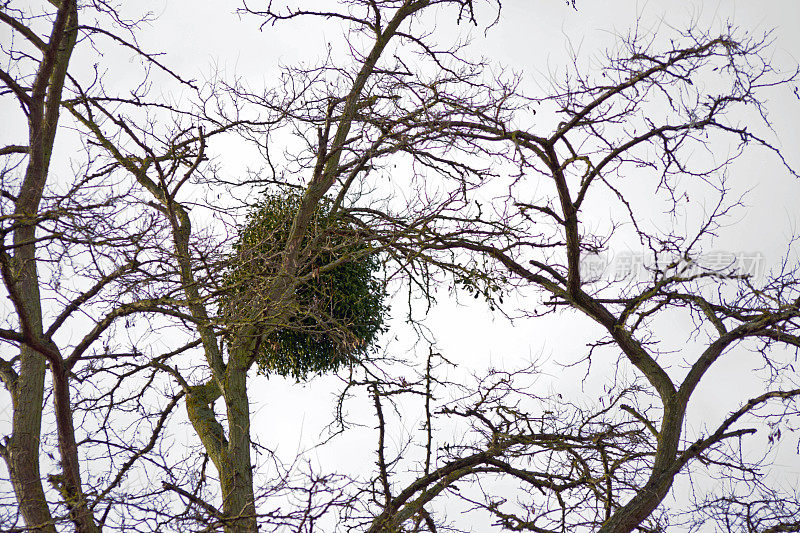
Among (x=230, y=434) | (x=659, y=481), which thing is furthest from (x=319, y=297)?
(x=659, y=481)

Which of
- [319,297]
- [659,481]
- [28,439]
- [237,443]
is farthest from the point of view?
[319,297]

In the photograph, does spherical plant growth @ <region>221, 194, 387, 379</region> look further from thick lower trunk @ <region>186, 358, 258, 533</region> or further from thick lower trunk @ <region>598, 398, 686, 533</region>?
thick lower trunk @ <region>598, 398, 686, 533</region>

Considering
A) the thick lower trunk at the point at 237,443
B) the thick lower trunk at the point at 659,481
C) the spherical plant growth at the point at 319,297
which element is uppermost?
the spherical plant growth at the point at 319,297

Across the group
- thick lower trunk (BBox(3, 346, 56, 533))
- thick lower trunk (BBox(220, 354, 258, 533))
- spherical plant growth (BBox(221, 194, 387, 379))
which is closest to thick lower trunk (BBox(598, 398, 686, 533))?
spherical plant growth (BBox(221, 194, 387, 379))

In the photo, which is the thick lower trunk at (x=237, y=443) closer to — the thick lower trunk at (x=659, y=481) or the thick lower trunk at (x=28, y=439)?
the thick lower trunk at (x=28, y=439)

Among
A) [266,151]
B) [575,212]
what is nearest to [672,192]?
[575,212]

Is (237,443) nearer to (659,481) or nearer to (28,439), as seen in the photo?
(28,439)

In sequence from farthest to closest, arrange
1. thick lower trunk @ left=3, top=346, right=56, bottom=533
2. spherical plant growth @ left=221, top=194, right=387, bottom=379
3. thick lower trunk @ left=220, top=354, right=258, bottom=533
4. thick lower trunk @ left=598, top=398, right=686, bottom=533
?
1. spherical plant growth @ left=221, top=194, right=387, bottom=379
2. thick lower trunk @ left=220, top=354, right=258, bottom=533
3. thick lower trunk @ left=598, top=398, right=686, bottom=533
4. thick lower trunk @ left=3, top=346, right=56, bottom=533

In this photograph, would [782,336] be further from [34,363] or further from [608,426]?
[34,363]

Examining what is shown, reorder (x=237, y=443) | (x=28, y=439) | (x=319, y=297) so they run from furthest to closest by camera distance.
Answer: (x=319, y=297) < (x=237, y=443) < (x=28, y=439)

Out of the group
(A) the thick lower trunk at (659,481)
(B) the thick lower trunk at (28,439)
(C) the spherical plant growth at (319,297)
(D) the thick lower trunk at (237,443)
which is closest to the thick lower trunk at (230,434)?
(D) the thick lower trunk at (237,443)

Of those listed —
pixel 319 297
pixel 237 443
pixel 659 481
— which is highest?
pixel 319 297

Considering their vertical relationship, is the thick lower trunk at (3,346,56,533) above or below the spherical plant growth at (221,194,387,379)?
below

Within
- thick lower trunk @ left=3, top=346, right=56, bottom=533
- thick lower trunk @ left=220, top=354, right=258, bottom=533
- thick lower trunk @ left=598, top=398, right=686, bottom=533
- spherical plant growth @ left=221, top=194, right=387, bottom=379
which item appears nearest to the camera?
thick lower trunk @ left=3, top=346, right=56, bottom=533
